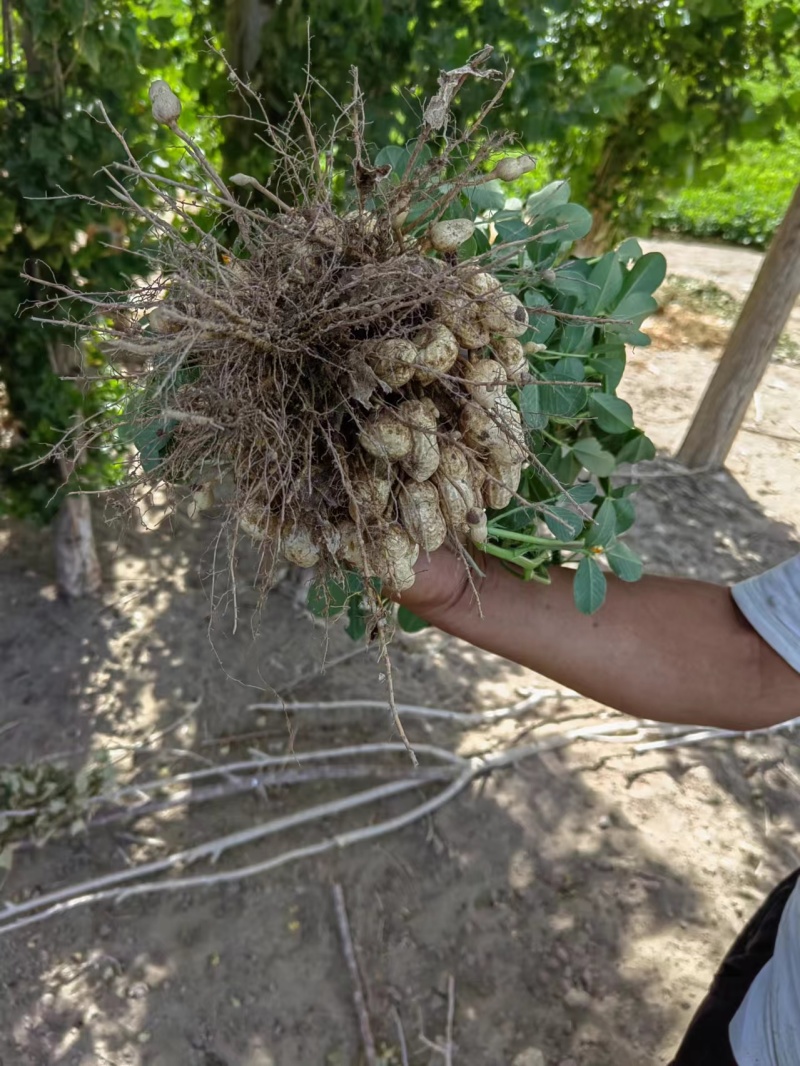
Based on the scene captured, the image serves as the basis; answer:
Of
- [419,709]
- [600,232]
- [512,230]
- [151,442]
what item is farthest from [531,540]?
[600,232]

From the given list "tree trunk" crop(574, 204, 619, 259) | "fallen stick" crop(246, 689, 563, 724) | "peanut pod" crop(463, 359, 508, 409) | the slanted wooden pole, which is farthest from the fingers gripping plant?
the slanted wooden pole

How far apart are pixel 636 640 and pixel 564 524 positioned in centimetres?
21

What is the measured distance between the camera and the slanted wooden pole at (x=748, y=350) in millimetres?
3035

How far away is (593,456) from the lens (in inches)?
39.9

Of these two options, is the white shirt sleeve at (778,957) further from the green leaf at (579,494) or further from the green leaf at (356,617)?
the green leaf at (356,617)

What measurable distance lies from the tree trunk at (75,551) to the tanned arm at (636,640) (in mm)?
1764

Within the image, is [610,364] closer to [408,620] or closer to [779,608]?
[779,608]

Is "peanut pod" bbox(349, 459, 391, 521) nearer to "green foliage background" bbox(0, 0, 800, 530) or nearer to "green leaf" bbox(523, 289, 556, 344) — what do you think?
"green leaf" bbox(523, 289, 556, 344)

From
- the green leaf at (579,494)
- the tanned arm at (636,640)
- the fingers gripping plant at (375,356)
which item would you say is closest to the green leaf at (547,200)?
the fingers gripping plant at (375,356)

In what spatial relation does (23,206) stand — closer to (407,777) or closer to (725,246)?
(407,777)

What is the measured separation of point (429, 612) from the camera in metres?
1.06

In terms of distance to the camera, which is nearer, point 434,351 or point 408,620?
point 434,351

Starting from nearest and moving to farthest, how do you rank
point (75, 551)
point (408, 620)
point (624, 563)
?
point (624, 563)
point (408, 620)
point (75, 551)

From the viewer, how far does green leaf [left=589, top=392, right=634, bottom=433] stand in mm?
969
